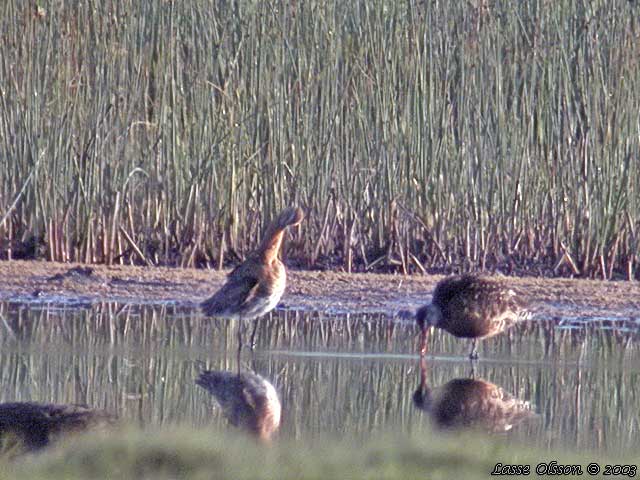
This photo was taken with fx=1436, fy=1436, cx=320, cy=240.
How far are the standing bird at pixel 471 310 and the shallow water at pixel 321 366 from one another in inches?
6.6

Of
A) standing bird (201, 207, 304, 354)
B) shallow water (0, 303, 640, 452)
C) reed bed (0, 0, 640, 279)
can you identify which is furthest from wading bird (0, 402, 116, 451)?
reed bed (0, 0, 640, 279)

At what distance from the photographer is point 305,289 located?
31.3 ft

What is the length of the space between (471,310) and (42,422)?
3.07 meters

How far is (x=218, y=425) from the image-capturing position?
5.82 metres

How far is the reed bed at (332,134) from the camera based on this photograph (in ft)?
33.1

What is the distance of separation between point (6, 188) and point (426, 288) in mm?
3073

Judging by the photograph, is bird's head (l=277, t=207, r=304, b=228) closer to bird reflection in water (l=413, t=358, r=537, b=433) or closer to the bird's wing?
the bird's wing

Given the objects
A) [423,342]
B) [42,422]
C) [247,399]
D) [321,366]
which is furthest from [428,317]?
[42,422]

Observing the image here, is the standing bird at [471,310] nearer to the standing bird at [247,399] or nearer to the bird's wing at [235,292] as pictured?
the bird's wing at [235,292]

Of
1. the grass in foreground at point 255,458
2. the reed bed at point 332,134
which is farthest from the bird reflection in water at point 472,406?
the reed bed at point 332,134

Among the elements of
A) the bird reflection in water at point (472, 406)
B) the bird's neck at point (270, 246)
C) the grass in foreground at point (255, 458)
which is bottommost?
the bird reflection in water at point (472, 406)

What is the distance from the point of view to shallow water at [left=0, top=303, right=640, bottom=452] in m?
6.11

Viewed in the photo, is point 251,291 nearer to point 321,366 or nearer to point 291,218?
point 291,218

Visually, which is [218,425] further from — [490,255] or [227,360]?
[490,255]
